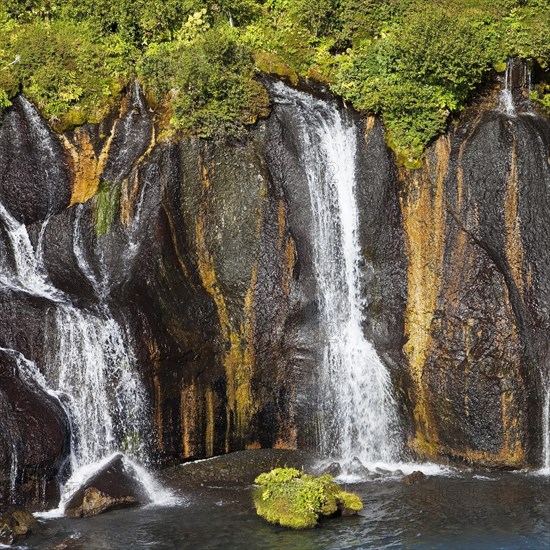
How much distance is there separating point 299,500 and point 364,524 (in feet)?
3.87

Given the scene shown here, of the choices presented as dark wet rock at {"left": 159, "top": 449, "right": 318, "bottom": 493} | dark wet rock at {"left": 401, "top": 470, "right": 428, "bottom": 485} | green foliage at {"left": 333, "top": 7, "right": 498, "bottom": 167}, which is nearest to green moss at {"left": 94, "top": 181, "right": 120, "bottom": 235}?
dark wet rock at {"left": 159, "top": 449, "right": 318, "bottom": 493}

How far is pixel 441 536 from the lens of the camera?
14.6m

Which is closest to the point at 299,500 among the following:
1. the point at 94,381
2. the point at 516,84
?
the point at 94,381

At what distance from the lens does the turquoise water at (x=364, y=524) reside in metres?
14.4

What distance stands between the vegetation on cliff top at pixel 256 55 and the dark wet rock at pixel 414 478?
22.4 feet

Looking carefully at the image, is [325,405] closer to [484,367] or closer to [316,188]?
[484,367]

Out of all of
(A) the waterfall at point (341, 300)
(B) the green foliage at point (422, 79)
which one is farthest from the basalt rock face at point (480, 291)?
(A) the waterfall at point (341, 300)

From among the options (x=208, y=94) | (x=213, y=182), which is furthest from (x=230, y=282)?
(x=208, y=94)

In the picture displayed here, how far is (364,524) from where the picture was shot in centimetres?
1524

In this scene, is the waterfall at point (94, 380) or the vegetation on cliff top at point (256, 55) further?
the vegetation on cliff top at point (256, 55)

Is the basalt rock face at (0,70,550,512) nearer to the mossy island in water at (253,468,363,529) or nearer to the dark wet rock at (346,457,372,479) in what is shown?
the dark wet rock at (346,457,372,479)

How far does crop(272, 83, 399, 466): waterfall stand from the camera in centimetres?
1934

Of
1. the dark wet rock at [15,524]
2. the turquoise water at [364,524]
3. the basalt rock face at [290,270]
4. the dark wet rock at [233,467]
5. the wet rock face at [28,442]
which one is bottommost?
the turquoise water at [364,524]

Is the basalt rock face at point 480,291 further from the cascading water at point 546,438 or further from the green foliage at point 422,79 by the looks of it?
the green foliage at point 422,79
